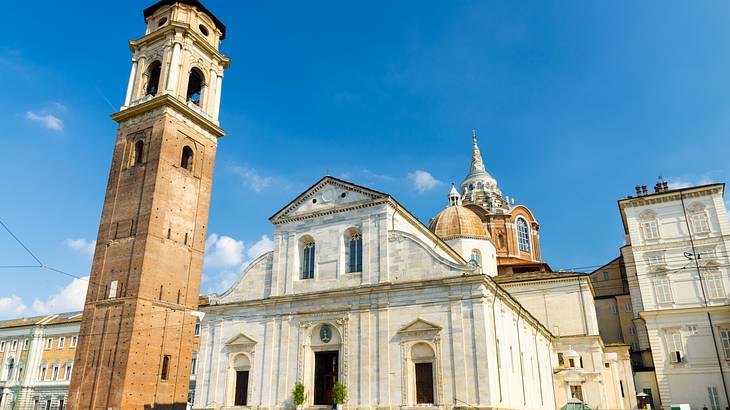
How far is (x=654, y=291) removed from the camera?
1451 inches

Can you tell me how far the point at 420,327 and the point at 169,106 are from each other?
23.2 metres

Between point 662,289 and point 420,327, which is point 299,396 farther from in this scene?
point 662,289

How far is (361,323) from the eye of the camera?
24.3 m

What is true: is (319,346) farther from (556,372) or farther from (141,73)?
(141,73)

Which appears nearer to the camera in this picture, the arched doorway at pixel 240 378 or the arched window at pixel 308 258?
the arched doorway at pixel 240 378

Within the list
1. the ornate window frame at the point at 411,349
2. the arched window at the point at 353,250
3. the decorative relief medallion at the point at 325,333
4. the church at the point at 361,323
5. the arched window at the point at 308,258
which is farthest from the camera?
the arched window at the point at 308,258

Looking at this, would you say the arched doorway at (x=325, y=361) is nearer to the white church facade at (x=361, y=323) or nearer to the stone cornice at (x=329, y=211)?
the white church facade at (x=361, y=323)

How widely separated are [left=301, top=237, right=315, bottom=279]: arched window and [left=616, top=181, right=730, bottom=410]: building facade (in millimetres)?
24230

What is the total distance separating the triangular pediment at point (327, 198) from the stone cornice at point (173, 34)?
1770cm

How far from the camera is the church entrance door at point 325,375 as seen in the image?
24.5m

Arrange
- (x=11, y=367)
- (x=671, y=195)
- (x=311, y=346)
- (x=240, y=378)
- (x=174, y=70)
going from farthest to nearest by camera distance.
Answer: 1. (x=11, y=367)
2. (x=671, y=195)
3. (x=174, y=70)
4. (x=240, y=378)
5. (x=311, y=346)

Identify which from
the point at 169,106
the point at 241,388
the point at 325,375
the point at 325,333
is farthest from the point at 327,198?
the point at 169,106

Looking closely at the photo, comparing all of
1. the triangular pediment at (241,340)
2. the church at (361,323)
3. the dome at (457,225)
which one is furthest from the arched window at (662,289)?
the triangular pediment at (241,340)

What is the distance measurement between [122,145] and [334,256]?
19.7m
